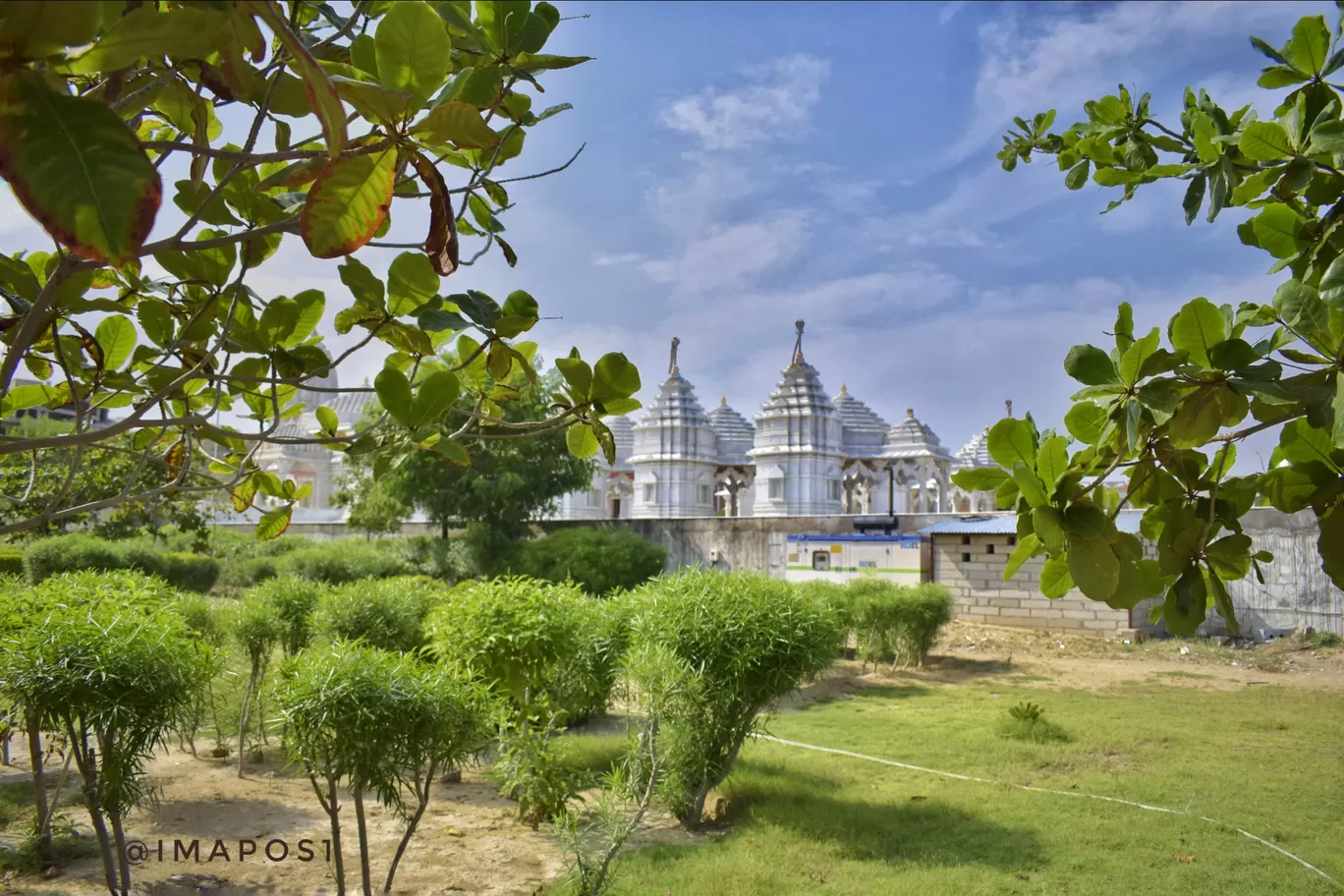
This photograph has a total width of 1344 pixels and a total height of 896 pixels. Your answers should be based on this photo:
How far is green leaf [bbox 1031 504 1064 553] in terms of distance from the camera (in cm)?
100

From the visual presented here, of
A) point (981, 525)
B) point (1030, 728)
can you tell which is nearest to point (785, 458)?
point (981, 525)

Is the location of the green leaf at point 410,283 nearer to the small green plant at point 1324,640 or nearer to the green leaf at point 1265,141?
the green leaf at point 1265,141

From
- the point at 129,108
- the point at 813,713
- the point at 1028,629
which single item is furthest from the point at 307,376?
the point at 1028,629

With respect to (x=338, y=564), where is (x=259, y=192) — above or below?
above

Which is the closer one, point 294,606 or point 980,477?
point 980,477

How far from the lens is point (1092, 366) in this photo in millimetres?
1076

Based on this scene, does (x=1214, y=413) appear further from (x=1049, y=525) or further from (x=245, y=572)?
(x=245, y=572)

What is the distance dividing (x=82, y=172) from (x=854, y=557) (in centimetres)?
1320

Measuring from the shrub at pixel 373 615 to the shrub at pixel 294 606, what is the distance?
157 millimetres

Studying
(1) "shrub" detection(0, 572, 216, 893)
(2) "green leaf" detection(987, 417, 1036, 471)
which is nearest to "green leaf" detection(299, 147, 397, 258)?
(2) "green leaf" detection(987, 417, 1036, 471)

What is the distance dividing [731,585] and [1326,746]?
4.74 metres

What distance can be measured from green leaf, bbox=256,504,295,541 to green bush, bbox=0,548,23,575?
957 cm

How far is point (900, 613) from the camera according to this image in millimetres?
9852

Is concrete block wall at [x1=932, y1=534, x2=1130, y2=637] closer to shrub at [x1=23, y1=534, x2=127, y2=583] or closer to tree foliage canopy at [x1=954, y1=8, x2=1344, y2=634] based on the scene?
tree foliage canopy at [x1=954, y1=8, x2=1344, y2=634]
